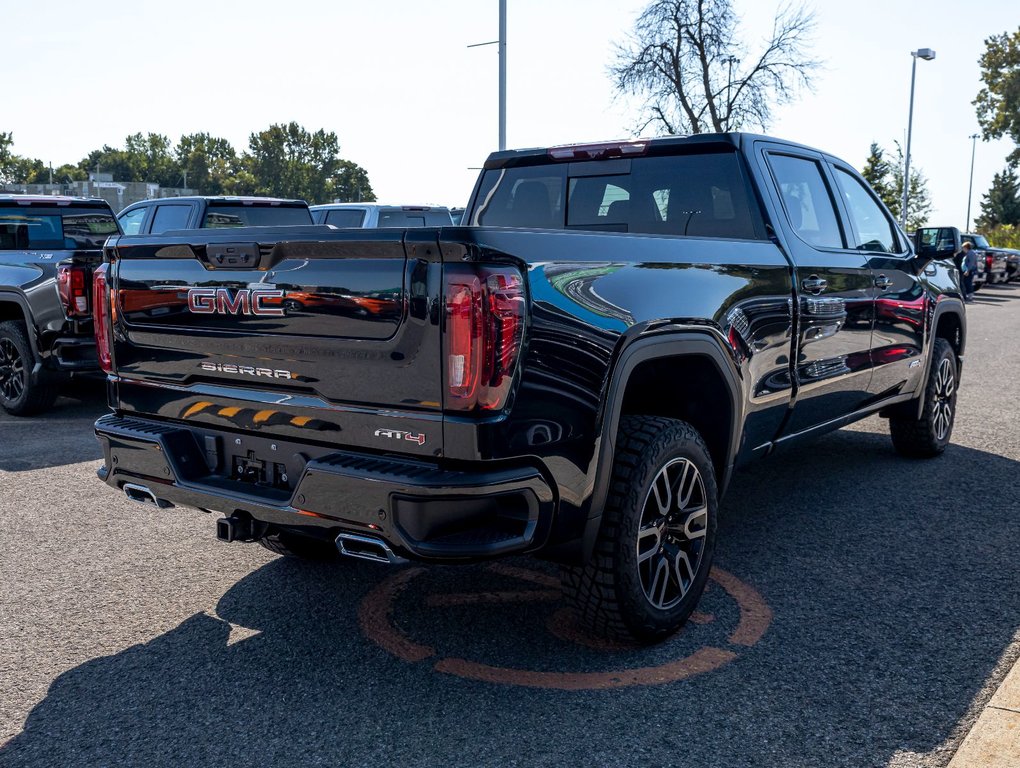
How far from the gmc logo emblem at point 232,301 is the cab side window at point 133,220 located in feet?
31.1

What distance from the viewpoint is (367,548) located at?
317cm

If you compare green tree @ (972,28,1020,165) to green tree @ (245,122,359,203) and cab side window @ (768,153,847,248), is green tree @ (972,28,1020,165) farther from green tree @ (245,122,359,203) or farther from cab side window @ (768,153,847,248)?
green tree @ (245,122,359,203)

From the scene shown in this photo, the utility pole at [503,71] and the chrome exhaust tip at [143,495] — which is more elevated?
the utility pole at [503,71]

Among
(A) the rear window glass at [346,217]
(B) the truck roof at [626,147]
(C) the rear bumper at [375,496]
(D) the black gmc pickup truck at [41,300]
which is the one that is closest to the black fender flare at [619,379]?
(C) the rear bumper at [375,496]

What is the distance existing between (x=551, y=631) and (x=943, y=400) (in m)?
4.31

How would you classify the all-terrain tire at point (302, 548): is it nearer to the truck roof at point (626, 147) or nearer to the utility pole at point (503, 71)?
the truck roof at point (626, 147)

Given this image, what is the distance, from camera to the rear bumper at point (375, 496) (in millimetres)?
2990

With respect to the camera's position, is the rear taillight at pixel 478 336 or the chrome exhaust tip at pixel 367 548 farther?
the chrome exhaust tip at pixel 367 548

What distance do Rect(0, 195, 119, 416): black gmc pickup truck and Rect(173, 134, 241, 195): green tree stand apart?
5572 inches

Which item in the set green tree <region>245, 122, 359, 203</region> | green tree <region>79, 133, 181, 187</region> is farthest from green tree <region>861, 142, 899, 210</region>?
green tree <region>79, 133, 181, 187</region>

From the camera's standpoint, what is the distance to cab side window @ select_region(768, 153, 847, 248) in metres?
4.96

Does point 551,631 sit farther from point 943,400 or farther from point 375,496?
point 943,400

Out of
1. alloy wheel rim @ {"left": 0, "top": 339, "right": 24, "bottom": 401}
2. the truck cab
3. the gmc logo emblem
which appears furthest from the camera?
the truck cab

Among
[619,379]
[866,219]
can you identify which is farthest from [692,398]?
[866,219]
